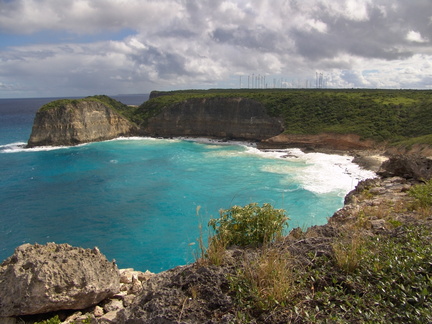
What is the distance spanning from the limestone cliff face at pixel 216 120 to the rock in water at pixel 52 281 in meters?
53.3

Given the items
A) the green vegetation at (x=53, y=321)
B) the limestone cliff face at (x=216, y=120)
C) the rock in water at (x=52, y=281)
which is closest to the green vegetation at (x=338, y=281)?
the rock in water at (x=52, y=281)

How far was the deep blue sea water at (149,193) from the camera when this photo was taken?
22.1 meters

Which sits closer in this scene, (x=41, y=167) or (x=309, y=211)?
(x=309, y=211)

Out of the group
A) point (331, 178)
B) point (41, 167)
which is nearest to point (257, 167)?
point (331, 178)

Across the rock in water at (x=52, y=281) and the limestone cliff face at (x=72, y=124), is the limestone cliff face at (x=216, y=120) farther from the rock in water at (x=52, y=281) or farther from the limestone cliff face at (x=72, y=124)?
the rock in water at (x=52, y=281)

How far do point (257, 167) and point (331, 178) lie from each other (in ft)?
32.5

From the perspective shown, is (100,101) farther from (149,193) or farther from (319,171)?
(319,171)

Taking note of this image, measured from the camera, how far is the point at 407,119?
50.0 m

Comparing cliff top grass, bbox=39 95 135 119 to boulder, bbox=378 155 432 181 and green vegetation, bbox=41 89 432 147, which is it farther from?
boulder, bbox=378 155 432 181

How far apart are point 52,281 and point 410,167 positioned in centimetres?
2550

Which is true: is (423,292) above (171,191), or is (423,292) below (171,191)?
above

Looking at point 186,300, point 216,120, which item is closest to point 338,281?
point 186,300

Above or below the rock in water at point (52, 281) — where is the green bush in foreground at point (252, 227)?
above

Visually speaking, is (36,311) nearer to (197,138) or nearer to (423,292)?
(423,292)
